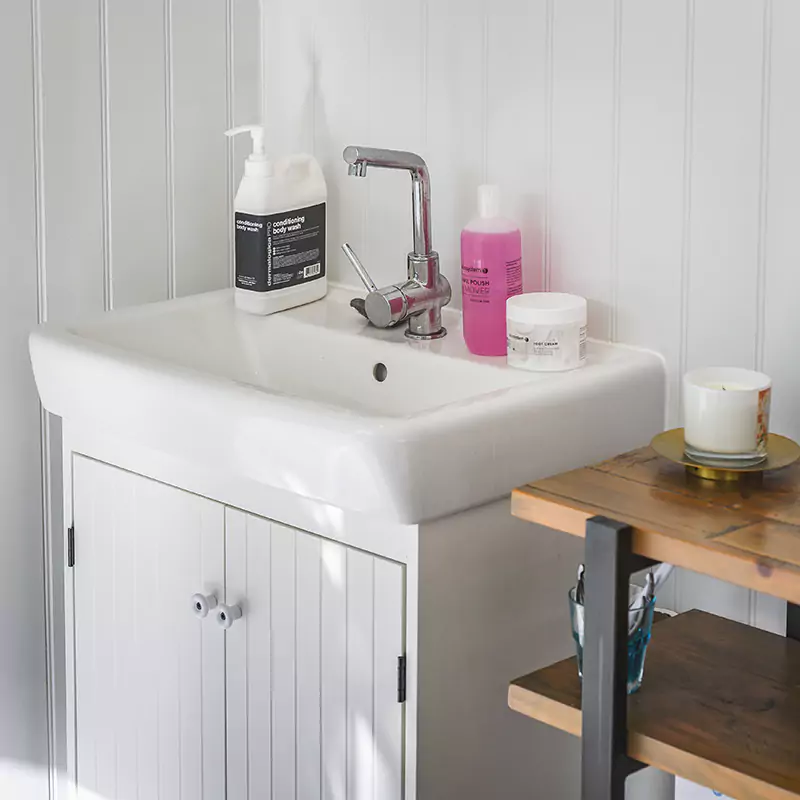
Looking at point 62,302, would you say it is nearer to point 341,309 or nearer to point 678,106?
point 341,309

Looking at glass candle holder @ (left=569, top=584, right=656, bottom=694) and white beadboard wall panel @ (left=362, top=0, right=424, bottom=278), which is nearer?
glass candle holder @ (left=569, top=584, right=656, bottom=694)

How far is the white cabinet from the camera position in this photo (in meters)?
1.26

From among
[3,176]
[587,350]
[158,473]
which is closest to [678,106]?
[587,350]

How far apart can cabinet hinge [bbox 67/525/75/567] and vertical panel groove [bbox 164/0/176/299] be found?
1.17ft

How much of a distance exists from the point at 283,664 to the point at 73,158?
2.27ft

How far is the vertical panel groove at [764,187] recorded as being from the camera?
1.24 metres

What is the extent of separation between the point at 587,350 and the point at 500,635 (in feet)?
1.10

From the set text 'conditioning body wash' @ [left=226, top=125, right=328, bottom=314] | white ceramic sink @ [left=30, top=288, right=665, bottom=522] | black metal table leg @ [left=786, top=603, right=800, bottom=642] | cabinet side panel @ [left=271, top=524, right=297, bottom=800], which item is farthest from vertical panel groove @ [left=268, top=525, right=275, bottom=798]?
black metal table leg @ [left=786, top=603, right=800, bottom=642]

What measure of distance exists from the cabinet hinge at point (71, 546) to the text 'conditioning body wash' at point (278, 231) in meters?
0.34

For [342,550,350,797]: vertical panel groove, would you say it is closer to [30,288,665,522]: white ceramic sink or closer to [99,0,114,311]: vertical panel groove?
[30,288,665,522]: white ceramic sink

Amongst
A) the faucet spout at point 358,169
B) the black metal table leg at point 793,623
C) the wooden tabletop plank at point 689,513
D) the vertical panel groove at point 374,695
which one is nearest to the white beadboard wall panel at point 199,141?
the faucet spout at point 358,169

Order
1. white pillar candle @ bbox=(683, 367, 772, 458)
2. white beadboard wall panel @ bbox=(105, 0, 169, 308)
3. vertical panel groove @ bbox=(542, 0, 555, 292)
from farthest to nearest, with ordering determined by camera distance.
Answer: white beadboard wall panel @ bbox=(105, 0, 169, 308) → vertical panel groove @ bbox=(542, 0, 555, 292) → white pillar candle @ bbox=(683, 367, 772, 458)

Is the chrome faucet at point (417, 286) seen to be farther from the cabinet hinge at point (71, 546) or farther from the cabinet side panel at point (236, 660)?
the cabinet hinge at point (71, 546)

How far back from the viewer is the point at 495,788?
4.36ft
